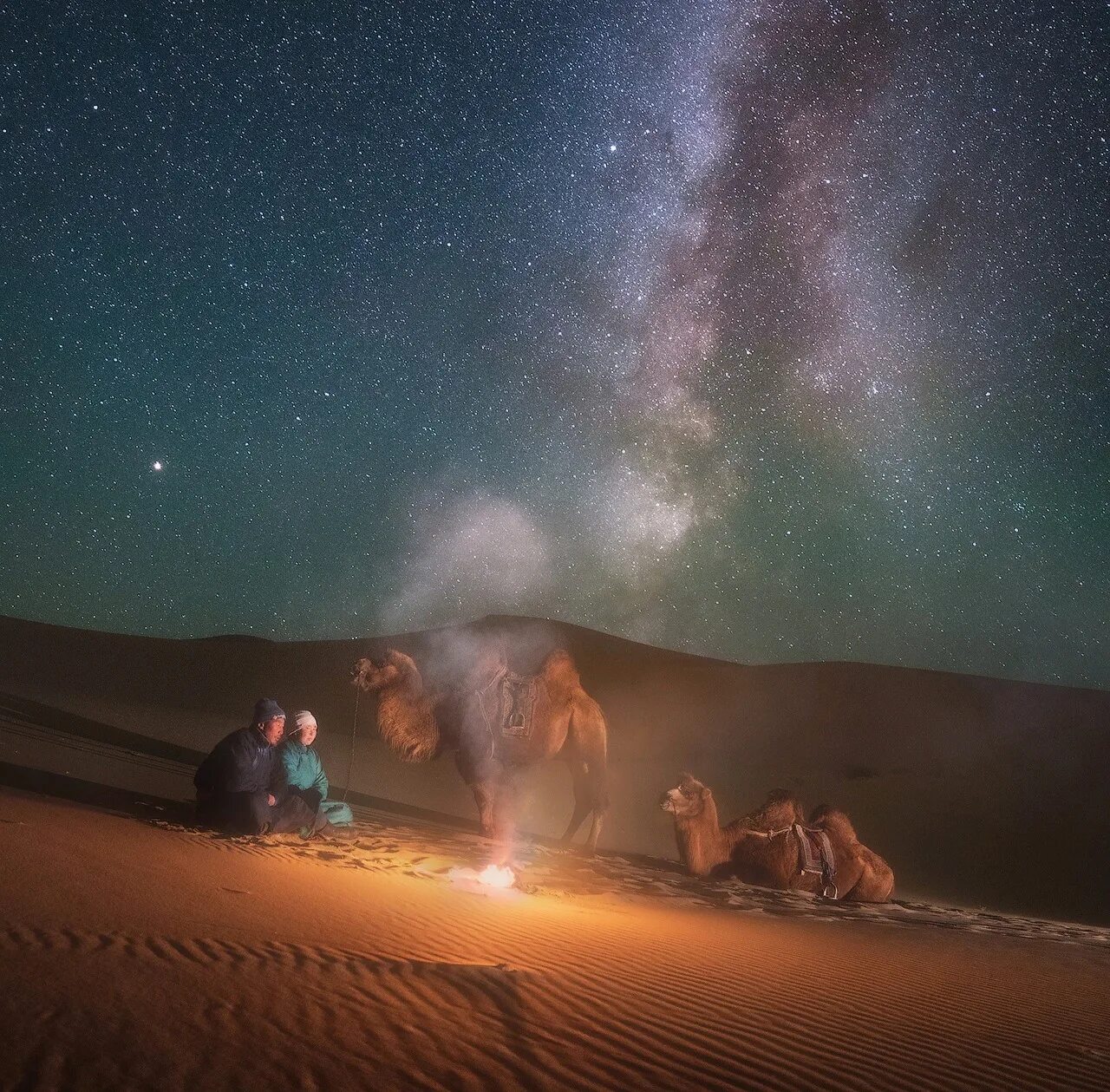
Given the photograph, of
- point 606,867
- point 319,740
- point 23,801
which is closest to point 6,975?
point 23,801

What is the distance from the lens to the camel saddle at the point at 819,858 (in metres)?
11.5

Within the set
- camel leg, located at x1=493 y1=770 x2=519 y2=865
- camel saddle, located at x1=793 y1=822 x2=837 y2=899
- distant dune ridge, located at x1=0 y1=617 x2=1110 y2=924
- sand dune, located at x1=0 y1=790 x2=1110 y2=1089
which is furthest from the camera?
distant dune ridge, located at x1=0 y1=617 x2=1110 y2=924

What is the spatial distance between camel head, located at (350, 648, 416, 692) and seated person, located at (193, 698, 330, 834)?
2.93 metres

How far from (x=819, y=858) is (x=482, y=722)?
5282mm

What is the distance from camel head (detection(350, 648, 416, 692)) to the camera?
39.7 feet

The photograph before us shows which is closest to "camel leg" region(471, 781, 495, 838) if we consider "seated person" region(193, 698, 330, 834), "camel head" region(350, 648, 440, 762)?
"camel head" region(350, 648, 440, 762)

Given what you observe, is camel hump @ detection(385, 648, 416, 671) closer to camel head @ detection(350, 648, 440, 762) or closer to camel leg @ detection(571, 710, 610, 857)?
camel head @ detection(350, 648, 440, 762)

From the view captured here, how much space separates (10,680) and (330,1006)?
35295mm

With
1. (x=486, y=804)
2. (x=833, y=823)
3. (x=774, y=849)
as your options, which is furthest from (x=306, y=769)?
(x=833, y=823)

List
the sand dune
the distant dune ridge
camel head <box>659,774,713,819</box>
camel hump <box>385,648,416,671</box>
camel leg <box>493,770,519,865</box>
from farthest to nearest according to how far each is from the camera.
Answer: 1. the distant dune ridge
2. camel hump <box>385,648,416,671</box>
3. camel head <box>659,774,713,819</box>
4. camel leg <box>493,770,519,865</box>
5. the sand dune

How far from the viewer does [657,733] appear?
32938mm

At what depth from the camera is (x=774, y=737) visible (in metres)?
32.3

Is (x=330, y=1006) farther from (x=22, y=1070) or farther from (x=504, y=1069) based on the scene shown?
(x=22, y=1070)

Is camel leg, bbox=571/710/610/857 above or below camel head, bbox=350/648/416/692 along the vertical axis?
below
